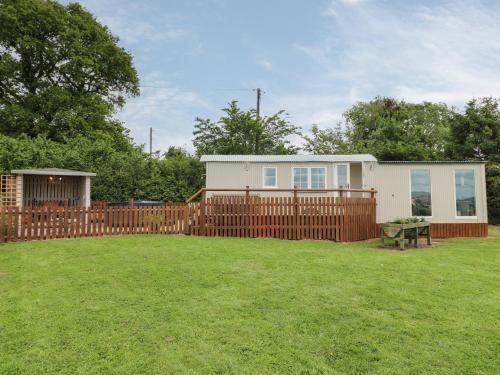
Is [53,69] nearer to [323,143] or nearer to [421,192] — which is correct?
[323,143]

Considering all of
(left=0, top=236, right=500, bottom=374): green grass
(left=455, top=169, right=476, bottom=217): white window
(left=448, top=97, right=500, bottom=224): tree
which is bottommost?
(left=0, top=236, right=500, bottom=374): green grass

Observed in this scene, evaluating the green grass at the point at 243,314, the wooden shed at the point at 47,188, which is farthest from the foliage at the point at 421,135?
the wooden shed at the point at 47,188

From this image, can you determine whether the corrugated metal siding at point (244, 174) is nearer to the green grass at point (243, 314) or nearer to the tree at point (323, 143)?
the green grass at point (243, 314)

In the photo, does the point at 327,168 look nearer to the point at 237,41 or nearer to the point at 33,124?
the point at 237,41

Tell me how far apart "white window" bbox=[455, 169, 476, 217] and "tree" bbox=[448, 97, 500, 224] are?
29.6 ft

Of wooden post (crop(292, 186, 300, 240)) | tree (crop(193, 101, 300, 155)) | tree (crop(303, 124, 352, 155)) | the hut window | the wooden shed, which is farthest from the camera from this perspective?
tree (crop(303, 124, 352, 155))

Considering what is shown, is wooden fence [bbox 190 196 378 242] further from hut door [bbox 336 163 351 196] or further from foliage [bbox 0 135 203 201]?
foliage [bbox 0 135 203 201]

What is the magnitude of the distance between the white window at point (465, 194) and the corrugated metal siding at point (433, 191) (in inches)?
5.3

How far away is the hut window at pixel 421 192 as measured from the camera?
1259 centimetres

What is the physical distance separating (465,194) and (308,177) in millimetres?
6066

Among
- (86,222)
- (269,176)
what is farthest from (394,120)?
(86,222)

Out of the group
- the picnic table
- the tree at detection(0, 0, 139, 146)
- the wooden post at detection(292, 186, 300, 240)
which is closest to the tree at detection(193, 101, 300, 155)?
the tree at detection(0, 0, 139, 146)

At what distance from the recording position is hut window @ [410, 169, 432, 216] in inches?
496

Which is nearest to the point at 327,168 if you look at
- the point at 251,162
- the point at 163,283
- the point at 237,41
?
the point at 251,162
